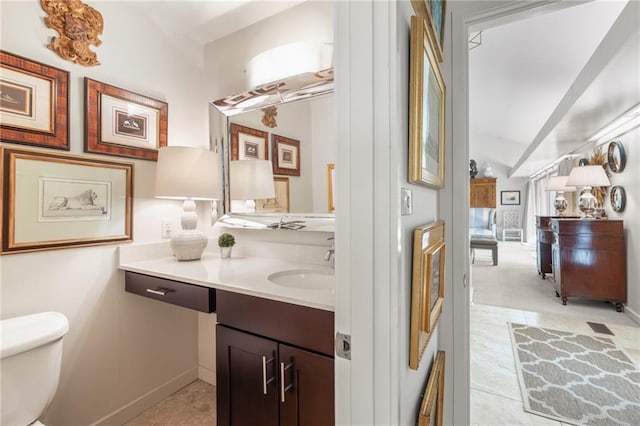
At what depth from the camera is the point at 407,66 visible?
0.77 m

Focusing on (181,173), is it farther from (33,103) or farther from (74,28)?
(74,28)

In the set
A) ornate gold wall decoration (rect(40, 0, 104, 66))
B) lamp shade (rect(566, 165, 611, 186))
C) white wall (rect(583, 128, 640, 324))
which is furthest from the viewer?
lamp shade (rect(566, 165, 611, 186))

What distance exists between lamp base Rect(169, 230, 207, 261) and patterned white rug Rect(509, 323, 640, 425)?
86.4 inches

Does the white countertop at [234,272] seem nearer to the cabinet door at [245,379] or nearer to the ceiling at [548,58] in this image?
the cabinet door at [245,379]

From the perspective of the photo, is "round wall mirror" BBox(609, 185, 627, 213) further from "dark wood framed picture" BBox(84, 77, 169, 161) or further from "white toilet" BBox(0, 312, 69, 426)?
"white toilet" BBox(0, 312, 69, 426)

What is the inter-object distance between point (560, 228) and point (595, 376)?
1969 millimetres

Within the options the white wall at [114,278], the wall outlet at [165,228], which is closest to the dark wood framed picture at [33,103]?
Answer: the white wall at [114,278]

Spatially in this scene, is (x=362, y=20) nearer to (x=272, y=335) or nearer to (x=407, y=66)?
(x=407, y=66)

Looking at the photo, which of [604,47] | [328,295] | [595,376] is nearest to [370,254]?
[328,295]

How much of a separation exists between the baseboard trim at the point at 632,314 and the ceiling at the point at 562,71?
6.80ft

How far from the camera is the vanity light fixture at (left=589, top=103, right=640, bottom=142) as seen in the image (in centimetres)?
288

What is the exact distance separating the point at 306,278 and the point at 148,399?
4.36 feet

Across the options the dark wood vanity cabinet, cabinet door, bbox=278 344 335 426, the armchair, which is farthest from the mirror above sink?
the armchair

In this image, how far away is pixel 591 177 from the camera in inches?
137
